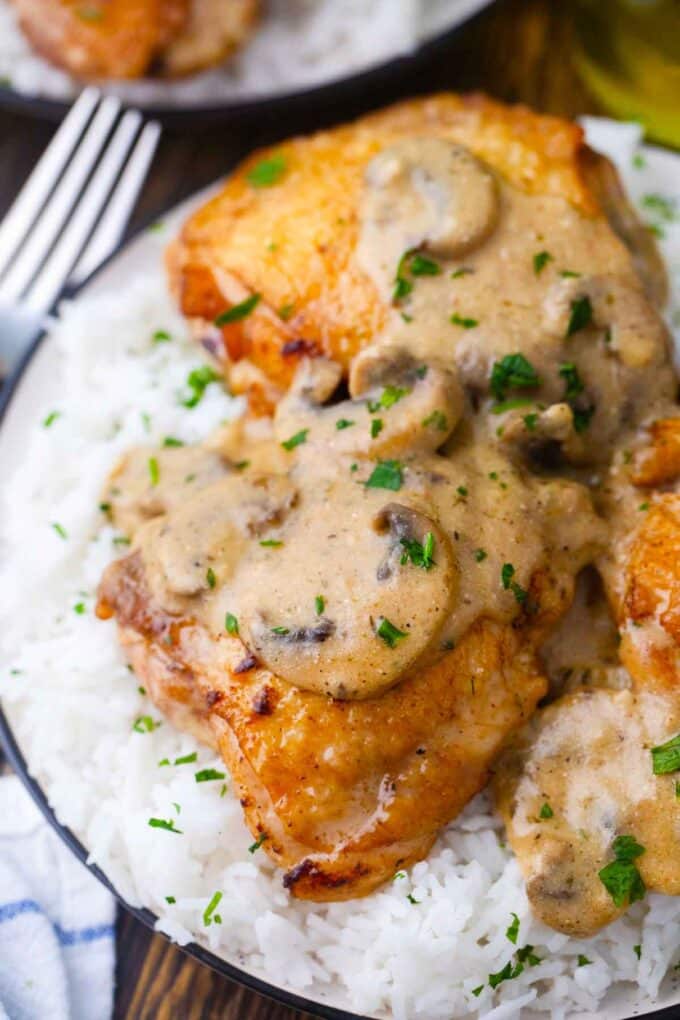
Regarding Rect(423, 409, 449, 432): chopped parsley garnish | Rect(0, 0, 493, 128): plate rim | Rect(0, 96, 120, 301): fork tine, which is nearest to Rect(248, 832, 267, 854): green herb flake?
Rect(423, 409, 449, 432): chopped parsley garnish

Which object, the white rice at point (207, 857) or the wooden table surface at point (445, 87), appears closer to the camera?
the white rice at point (207, 857)

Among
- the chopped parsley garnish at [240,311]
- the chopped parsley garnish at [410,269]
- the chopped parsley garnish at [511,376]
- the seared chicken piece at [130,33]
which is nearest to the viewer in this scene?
the chopped parsley garnish at [511,376]

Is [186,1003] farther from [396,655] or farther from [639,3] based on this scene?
[639,3]

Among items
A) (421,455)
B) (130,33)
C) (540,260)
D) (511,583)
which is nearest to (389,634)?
(511,583)

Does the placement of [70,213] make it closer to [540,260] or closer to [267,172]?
[267,172]

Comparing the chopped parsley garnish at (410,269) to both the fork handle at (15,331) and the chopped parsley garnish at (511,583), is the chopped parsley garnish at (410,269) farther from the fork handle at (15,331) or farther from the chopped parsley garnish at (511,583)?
the fork handle at (15,331)

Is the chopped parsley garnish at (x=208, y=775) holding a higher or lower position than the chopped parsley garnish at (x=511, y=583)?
lower

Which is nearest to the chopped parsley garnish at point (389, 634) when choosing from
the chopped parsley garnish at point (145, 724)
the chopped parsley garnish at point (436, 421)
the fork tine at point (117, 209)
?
the chopped parsley garnish at point (436, 421)
